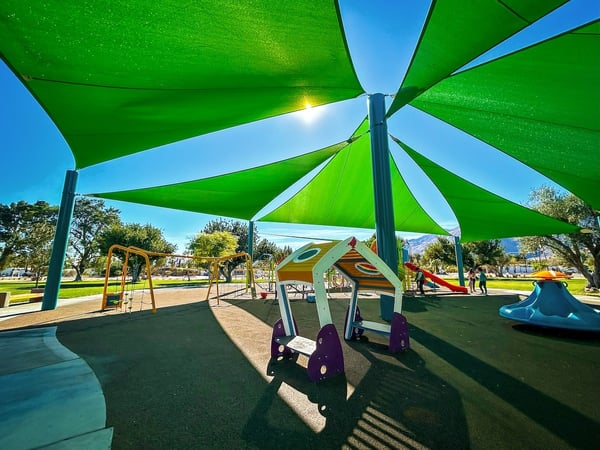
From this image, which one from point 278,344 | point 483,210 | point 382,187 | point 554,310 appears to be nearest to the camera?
point 278,344

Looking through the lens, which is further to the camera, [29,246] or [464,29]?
[29,246]

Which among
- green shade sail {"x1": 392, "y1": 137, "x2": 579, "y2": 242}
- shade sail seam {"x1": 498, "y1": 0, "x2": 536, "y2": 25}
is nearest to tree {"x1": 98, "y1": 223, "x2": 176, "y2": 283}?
green shade sail {"x1": 392, "y1": 137, "x2": 579, "y2": 242}

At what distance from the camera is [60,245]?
718 cm

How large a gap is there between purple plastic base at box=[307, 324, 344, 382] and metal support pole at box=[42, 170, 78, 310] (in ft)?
27.2

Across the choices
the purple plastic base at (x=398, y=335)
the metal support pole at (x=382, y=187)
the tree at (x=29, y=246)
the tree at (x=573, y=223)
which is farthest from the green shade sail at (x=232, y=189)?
the tree at (x=29, y=246)

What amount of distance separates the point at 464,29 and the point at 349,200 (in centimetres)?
762

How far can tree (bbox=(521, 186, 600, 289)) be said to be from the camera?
48.5 ft

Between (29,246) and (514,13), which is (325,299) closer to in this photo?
(514,13)

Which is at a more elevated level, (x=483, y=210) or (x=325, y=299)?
(x=483, y=210)

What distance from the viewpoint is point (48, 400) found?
2.29 m

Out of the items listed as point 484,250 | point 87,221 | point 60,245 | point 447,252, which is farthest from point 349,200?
point 87,221

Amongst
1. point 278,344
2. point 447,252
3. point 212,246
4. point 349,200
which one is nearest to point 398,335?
point 278,344

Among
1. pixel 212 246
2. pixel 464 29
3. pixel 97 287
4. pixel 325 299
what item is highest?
pixel 464 29

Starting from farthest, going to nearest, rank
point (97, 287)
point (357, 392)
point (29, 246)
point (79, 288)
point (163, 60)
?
point (29, 246)
point (97, 287)
point (79, 288)
point (163, 60)
point (357, 392)
